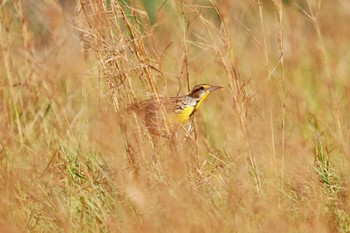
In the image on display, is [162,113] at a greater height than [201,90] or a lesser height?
greater

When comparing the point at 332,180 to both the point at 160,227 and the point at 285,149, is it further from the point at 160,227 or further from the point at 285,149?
the point at 160,227

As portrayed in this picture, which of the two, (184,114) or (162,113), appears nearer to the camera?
(162,113)

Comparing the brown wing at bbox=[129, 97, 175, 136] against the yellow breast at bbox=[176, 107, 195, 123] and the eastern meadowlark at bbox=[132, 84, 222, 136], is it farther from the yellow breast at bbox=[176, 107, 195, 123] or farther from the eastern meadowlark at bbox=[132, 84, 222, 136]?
the yellow breast at bbox=[176, 107, 195, 123]

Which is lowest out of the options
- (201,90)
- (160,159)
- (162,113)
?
(201,90)

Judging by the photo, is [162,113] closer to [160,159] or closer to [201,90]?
[160,159]

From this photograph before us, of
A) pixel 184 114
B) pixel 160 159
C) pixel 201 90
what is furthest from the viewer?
pixel 201 90

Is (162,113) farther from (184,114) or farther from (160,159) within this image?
(184,114)

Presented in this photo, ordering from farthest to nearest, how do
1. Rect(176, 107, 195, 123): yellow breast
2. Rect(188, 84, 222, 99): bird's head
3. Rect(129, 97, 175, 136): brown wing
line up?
Rect(188, 84, 222, 99): bird's head < Rect(176, 107, 195, 123): yellow breast < Rect(129, 97, 175, 136): brown wing

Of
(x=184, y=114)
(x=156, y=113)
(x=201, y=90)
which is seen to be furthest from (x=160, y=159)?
(x=201, y=90)

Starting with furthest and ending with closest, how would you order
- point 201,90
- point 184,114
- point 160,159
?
point 201,90, point 184,114, point 160,159

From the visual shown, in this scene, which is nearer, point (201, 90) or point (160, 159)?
point (160, 159)

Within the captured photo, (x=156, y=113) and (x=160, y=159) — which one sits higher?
(x=156, y=113)

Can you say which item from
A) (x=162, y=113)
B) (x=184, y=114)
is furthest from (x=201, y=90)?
(x=162, y=113)

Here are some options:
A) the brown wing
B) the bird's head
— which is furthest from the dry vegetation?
the bird's head
